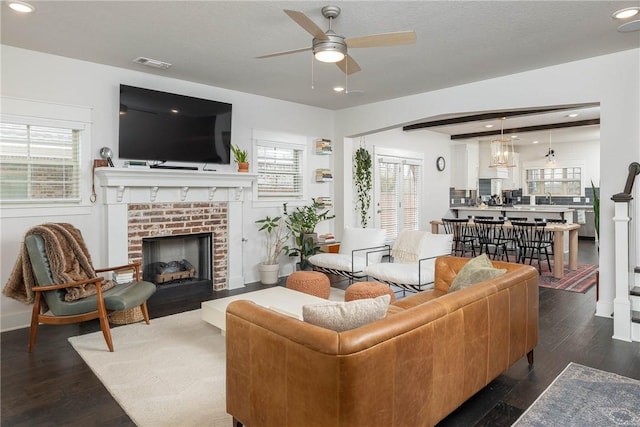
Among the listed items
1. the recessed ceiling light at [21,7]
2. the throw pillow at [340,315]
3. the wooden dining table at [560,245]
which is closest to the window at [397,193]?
the wooden dining table at [560,245]

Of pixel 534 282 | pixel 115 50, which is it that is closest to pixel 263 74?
pixel 115 50

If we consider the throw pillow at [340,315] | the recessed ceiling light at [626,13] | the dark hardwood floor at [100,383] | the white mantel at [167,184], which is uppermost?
the recessed ceiling light at [626,13]

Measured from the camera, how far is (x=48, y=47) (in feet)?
12.7

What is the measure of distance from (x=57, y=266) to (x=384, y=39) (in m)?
3.15

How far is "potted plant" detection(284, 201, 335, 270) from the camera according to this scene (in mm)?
5918

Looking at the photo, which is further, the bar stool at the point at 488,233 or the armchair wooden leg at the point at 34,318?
the bar stool at the point at 488,233

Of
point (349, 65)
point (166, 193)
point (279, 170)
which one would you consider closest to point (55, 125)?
point (166, 193)

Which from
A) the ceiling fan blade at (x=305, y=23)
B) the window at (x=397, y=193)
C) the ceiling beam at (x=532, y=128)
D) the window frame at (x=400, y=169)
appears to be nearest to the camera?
the ceiling fan blade at (x=305, y=23)

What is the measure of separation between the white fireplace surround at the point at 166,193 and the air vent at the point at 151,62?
114cm

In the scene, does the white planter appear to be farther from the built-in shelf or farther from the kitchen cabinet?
the kitchen cabinet

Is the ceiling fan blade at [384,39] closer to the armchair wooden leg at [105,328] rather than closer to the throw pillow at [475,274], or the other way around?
the throw pillow at [475,274]

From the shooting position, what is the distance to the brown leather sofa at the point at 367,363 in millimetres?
1547

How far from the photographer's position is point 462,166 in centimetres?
1007

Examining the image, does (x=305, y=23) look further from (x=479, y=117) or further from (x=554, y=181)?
(x=554, y=181)
